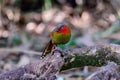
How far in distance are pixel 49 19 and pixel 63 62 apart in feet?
11.8

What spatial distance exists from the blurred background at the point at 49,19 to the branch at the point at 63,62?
275 cm

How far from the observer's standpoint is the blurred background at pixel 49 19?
516cm

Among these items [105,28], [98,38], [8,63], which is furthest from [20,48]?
[105,28]

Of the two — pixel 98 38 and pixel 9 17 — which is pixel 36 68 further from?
pixel 9 17

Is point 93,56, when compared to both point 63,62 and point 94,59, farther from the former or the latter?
point 63,62

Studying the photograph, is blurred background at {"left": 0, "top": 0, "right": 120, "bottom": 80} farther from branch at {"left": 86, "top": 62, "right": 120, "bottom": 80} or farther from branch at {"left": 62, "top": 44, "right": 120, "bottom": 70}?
branch at {"left": 86, "top": 62, "right": 120, "bottom": 80}

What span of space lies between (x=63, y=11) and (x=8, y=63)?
1687 mm

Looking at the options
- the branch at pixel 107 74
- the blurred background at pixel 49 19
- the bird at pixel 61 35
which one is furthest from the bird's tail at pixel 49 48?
the blurred background at pixel 49 19

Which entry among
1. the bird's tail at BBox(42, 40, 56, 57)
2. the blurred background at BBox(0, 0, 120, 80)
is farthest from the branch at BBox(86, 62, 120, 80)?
the blurred background at BBox(0, 0, 120, 80)

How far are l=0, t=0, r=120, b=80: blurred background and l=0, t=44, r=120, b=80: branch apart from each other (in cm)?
275

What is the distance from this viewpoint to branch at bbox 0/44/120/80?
206 centimetres

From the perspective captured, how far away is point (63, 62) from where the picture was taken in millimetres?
2109

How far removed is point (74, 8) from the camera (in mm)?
5793

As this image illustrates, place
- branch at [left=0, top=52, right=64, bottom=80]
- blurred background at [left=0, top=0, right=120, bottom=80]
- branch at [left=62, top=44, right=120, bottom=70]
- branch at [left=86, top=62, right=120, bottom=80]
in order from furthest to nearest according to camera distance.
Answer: blurred background at [left=0, top=0, right=120, bottom=80] < branch at [left=62, top=44, right=120, bottom=70] < branch at [left=0, top=52, right=64, bottom=80] < branch at [left=86, top=62, right=120, bottom=80]
